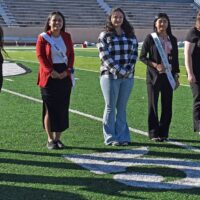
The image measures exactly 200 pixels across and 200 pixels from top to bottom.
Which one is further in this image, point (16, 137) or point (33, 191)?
point (16, 137)

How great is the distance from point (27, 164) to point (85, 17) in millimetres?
61530

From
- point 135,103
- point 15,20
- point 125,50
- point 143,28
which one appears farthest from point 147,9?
point 125,50

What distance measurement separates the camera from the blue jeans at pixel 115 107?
280 inches

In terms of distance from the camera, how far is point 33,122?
30.2 feet

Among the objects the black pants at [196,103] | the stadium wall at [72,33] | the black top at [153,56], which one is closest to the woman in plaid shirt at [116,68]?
the black top at [153,56]

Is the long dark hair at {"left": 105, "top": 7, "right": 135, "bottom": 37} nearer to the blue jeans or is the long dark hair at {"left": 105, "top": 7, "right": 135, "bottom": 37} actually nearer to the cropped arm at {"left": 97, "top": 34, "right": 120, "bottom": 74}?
the cropped arm at {"left": 97, "top": 34, "right": 120, "bottom": 74}

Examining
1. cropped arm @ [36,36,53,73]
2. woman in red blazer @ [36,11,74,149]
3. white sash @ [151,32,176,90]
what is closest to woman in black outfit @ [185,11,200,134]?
white sash @ [151,32,176,90]

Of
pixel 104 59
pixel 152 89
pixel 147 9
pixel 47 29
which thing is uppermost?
pixel 147 9

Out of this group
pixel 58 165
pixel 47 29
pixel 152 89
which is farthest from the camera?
pixel 152 89

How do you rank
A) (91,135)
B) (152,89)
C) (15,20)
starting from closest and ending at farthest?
(152,89)
(91,135)
(15,20)

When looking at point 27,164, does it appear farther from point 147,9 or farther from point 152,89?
point 147,9

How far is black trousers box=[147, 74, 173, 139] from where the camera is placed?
24.4 feet

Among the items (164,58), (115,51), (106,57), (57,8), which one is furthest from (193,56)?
(57,8)

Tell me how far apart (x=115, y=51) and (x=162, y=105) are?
1.19 metres
